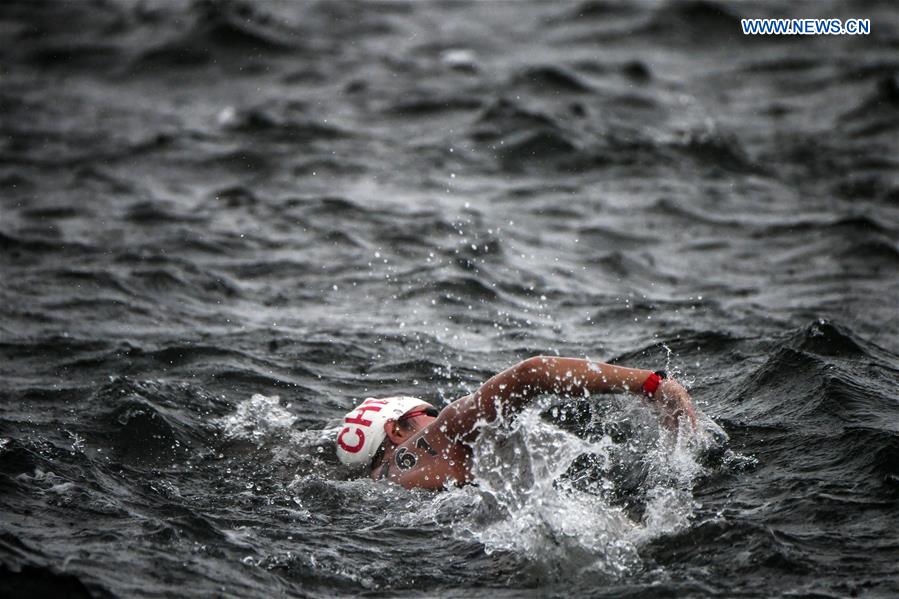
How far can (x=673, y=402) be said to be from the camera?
24.9 feet

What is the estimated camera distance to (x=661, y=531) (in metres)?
7.33

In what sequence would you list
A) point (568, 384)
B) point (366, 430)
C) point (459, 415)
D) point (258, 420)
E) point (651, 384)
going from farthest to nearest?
point (258, 420) < point (366, 430) < point (459, 415) < point (651, 384) < point (568, 384)

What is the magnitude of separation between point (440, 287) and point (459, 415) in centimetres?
577

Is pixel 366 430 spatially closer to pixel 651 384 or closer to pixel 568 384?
pixel 568 384

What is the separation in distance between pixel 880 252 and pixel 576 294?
13.4ft

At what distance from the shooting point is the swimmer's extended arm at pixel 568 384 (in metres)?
7.49

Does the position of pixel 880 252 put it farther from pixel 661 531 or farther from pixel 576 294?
pixel 661 531

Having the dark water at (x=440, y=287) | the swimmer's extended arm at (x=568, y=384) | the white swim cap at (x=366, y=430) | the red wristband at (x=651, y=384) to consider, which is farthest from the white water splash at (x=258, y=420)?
the red wristband at (x=651, y=384)

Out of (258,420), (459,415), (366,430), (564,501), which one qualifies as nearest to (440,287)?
(258,420)

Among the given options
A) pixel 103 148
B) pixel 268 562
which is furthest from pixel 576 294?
pixel 103 148

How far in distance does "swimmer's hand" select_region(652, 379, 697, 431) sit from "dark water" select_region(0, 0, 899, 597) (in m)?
0.36

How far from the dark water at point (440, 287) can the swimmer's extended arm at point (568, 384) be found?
1.00ft

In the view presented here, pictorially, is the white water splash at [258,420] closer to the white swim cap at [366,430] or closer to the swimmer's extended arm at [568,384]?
the white swim cap at [366,430]

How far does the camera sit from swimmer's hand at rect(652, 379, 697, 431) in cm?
757
